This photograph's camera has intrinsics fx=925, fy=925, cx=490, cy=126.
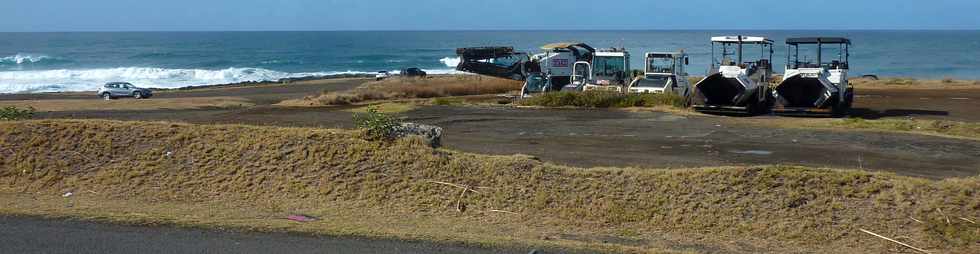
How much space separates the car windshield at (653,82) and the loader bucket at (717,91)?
16.9 feet

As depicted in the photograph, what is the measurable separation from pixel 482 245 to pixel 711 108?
19.3 m

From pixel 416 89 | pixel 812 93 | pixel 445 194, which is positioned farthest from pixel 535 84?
pixel 445 194

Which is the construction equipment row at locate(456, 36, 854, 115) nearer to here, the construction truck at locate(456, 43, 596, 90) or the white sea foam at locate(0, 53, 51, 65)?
the construction truck at locate(456, 43, 596, 90)

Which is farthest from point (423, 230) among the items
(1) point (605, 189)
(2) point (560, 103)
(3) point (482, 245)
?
(2) point (560, 103)

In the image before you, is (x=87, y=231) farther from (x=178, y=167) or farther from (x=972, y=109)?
(x=972, y=109)

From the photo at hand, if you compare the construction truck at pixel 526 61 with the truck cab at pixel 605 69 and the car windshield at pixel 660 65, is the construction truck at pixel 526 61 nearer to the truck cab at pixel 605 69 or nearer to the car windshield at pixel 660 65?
the truck cab at pixel 605 69

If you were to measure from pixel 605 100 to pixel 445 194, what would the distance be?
19528 millimetres

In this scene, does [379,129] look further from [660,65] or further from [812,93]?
[660,65]

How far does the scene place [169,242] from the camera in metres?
9.09

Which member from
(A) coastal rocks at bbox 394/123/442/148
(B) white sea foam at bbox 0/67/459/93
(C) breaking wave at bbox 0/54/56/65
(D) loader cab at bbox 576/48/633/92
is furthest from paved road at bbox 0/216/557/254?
(C) breaking wave at bbox 0/54/56/65

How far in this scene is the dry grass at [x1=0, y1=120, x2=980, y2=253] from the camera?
387 inches

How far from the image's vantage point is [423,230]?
9.80 metres

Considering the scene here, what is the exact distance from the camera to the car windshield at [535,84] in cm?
3644

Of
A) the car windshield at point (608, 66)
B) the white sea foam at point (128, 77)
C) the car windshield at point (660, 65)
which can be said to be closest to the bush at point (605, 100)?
the car windshield at point (660, 65)
